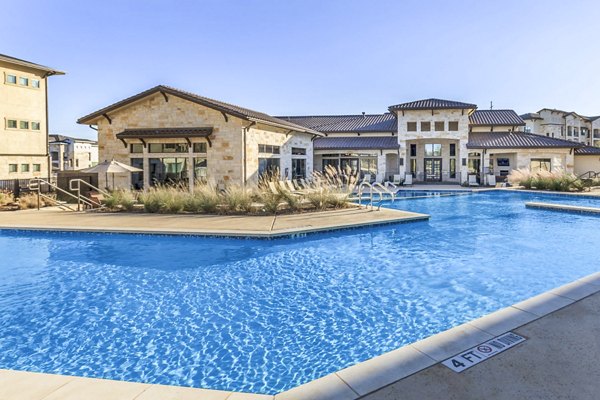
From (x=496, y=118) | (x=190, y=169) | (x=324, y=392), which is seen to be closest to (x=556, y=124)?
(x=496, y=118)

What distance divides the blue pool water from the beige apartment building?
12975mm

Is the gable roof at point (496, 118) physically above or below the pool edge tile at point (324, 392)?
above

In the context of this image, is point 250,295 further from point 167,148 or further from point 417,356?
point 167,148

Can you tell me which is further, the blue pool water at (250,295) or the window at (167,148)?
the window at (167,148)

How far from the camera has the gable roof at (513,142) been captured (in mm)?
27375

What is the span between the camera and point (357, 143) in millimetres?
→ 30609

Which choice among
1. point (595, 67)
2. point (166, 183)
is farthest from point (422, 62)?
point (166, 183)

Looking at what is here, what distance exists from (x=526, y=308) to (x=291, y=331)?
2543mm

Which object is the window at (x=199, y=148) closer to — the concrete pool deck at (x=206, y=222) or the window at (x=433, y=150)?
the concrete pool deck at (x=206, y=222)

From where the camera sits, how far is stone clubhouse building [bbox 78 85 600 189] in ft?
54.5

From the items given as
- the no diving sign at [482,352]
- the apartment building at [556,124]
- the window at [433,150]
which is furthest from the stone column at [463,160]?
the no diving sign at [482,352]

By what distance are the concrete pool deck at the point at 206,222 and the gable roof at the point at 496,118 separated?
22092mm

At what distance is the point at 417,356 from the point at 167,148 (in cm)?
1612

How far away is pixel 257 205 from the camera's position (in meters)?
13.1
